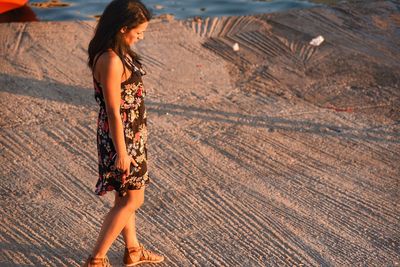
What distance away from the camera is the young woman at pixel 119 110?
3.37 m

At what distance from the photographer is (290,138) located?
18.2ft

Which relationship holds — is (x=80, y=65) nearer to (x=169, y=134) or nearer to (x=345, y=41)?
(x=169, y=134)

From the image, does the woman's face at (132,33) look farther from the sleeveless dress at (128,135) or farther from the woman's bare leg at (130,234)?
the woman's bare leg at (130,234)

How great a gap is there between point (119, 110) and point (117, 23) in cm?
41

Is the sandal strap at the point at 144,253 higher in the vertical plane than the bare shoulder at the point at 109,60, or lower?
lower

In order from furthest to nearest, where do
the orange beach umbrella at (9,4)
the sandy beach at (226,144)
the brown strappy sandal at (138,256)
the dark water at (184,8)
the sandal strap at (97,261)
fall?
the dark water at (184,8) < the orange beach umbrella at (9,4) < the sandy beach at (226,144) < the brown strappy sandal at (138,256) < the sandal strap at (97,261)

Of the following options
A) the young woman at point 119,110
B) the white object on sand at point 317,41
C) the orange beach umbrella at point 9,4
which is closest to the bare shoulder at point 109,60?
the young woman at point 119,110

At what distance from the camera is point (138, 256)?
3979mm

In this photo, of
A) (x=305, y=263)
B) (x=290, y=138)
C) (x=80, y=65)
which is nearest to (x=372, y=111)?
(x=290, y=138)

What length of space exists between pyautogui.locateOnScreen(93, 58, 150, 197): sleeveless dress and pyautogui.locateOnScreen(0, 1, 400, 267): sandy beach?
0.66 metres

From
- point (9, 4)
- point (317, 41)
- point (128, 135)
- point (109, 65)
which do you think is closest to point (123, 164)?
point (128, 135)

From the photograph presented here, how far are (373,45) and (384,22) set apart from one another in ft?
2.67

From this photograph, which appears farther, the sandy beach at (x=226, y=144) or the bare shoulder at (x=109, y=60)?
the sandy beach at (x=226, y=144)

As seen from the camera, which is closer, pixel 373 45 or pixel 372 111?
pixel 372 111
